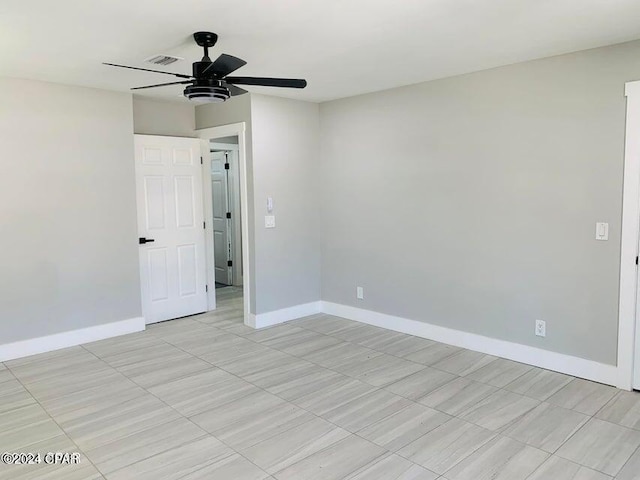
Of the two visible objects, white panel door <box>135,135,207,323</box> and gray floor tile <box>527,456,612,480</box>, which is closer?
gray floor tile <box>527,456,612,480</box>

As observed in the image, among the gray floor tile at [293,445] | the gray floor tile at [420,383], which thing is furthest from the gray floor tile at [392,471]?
the gray floor tile at [420,383]

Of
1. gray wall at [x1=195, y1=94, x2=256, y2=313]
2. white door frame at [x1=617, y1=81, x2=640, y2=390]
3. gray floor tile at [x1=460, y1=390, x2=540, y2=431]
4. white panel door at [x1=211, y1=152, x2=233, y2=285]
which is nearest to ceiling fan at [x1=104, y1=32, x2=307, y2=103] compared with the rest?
gray wall at [x1=195, y1=94, x2=256, y2=313]

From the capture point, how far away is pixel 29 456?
9.04ft

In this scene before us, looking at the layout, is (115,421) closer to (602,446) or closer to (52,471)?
(52,471)

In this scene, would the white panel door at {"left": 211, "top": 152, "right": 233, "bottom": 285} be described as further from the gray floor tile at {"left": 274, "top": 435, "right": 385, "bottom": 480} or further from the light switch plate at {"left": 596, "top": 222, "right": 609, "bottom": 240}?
the light switch plate at {"left": 596, "top": 222, "right": 609, "bottom": 240}

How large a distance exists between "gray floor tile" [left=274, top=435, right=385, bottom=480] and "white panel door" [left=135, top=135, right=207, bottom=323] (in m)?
3.24

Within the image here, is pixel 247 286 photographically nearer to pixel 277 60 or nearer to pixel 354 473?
pixel 277 60

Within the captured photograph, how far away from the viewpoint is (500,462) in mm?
2605

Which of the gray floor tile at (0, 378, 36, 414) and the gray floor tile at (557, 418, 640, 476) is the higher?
the gray floor tile at (0, 378, 36, 414)

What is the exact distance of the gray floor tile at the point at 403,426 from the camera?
9.35ft

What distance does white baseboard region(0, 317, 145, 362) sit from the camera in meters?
4.25

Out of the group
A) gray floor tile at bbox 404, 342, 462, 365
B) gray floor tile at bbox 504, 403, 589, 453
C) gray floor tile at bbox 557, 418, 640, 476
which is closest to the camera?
gray floor tile at bbox 557, 418, 640, 476

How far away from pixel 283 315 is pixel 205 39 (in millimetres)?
3192

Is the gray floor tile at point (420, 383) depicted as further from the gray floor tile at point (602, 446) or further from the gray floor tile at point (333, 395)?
the gray floor tile at point (602, 446)
